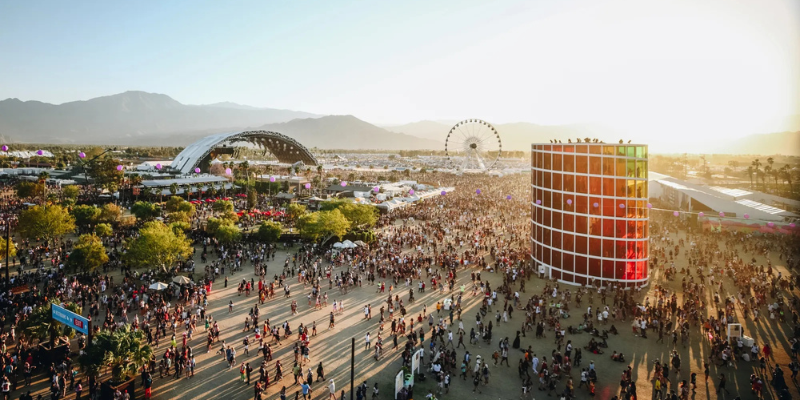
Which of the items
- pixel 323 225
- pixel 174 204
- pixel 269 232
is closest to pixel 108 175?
pixel 174 204

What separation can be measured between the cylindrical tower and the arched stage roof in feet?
215

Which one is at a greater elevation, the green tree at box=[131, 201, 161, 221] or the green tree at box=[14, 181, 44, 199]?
the green tree at box=[14, 181, 44, 199]

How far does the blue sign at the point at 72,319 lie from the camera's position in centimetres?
1255

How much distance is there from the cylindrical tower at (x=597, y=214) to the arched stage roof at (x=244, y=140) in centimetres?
6542

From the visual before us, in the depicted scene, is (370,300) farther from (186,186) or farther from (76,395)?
(186,186)

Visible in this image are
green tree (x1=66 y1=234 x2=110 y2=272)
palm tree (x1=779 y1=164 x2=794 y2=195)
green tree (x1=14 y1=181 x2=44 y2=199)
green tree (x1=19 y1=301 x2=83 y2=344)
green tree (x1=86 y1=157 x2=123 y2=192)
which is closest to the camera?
green tree (x1=19 y1=301 x2=83 y2=344)

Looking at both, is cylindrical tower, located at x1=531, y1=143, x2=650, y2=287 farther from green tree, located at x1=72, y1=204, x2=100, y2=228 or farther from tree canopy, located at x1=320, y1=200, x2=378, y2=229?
green tree, located at x1=72, y1=204, x2=100, y2=228

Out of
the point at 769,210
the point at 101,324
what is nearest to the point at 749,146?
the point at 769,210

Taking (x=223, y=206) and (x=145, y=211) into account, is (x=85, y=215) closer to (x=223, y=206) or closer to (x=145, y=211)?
(x=145, y=211)

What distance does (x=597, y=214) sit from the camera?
22.8 meters

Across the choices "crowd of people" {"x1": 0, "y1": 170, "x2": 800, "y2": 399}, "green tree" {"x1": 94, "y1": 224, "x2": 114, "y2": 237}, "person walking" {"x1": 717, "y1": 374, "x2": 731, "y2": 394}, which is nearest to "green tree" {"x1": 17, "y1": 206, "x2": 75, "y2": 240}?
"crowd of people" {"x1": 0, "y1": 170, "x2": 800, "y2": 399}

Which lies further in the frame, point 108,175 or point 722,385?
point 108,175

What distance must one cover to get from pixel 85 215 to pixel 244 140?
175 feet

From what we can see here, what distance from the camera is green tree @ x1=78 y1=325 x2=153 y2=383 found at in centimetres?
1210
